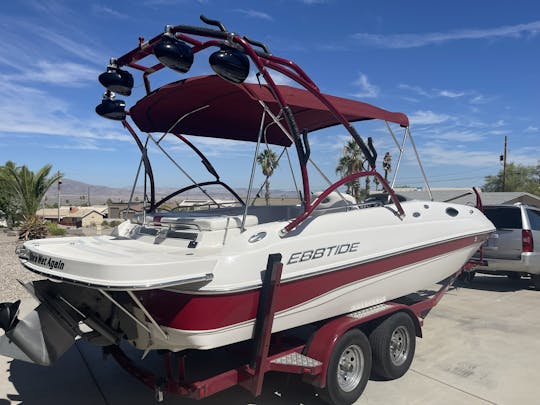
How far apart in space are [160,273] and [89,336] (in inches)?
55.2

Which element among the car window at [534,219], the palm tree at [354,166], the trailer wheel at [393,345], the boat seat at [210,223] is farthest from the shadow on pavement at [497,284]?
the boat seat at [210,223]

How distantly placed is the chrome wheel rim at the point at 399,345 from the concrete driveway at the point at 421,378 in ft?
0.60

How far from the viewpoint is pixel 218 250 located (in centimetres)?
361

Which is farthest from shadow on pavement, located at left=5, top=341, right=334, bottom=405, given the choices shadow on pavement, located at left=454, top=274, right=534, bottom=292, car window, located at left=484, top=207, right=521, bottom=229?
shadow on pavement, located at left=454, top=274, right=534, bottom=292

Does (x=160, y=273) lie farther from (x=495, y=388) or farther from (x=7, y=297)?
(x=7, y=297)

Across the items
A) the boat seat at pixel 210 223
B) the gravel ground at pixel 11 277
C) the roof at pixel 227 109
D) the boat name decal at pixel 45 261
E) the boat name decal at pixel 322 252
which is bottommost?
the gravel ground at pixel 11 277

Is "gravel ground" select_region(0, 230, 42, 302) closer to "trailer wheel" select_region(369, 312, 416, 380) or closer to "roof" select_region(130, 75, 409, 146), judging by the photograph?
"roof" select_region(130, 75, 409, 146)

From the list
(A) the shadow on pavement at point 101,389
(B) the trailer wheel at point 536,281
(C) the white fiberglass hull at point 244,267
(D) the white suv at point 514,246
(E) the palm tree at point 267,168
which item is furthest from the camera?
(B) the trailer wheel at point 536,281

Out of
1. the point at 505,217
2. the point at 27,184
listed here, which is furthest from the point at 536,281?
the point at 27,184

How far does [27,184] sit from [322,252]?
1896 cm

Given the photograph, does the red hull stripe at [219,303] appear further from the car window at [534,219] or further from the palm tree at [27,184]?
the palm tree at [27,184]

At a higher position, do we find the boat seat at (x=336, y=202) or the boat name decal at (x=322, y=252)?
the boat seat at (x=336, y=202)

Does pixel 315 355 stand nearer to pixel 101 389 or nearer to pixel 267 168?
Result: pixel 101 389

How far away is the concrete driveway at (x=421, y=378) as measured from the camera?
13.6ft
